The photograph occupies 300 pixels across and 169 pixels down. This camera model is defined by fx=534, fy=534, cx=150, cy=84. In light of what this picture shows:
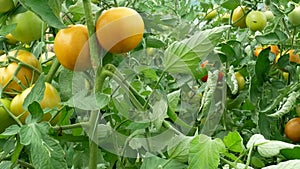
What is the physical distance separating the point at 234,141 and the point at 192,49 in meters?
0.13

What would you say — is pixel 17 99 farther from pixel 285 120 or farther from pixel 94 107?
pixel 285 120

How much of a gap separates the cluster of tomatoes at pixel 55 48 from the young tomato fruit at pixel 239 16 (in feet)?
2.33

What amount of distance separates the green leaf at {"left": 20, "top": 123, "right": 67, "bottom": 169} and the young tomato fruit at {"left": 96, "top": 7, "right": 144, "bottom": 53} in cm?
14

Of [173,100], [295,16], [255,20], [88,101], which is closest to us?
[88,101]

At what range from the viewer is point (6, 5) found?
0.82 metres

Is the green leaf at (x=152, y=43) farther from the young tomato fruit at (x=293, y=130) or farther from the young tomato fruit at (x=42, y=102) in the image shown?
the young tomato fruit at (x=293, y=130)

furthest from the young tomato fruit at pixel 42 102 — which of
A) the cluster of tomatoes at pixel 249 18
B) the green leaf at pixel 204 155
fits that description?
the cluster of tomatoes at pixel 249 18

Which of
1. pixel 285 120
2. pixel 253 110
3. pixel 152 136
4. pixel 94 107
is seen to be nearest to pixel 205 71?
pixel 152 136

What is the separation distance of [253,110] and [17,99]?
0.68 meters

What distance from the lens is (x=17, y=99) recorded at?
770mm

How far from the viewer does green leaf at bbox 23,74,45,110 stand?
708 millimetres

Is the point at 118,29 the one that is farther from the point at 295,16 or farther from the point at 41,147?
the point at 295,16

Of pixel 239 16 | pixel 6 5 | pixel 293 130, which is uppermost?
pixel 6 5

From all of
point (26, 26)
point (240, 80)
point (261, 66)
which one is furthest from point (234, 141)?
point (240, 80)
